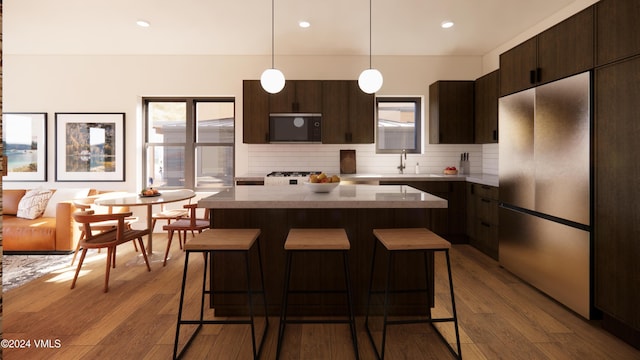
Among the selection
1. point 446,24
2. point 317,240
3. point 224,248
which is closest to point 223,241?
point 224,248

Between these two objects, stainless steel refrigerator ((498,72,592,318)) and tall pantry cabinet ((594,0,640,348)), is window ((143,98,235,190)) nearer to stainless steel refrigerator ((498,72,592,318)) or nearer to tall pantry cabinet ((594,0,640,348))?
stainless steel refrigerator ((498,72,592,318))

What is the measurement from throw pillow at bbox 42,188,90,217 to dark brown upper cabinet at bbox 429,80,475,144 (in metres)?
4.90

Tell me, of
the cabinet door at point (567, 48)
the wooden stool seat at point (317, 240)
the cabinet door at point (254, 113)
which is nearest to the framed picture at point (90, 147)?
the cabinet door at point (254, 113)

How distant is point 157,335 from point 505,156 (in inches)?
134

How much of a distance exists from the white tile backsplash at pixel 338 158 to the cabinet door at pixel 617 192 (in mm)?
2949

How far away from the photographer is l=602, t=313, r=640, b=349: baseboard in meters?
2.24

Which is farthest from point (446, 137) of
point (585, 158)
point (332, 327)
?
point (332, 327)

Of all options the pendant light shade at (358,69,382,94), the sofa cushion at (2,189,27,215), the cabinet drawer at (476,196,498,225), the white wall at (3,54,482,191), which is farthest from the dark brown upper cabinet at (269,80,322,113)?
the sofa cushion at (2,189,27,215)

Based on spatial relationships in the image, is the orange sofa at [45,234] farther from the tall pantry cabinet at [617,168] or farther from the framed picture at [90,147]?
the tall pantry cabinet at [617,168]

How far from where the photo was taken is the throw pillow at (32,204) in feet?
14.5

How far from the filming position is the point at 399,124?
557 centimetres

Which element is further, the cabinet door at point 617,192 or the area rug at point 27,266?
the area rug at point 27,266

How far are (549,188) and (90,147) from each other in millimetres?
5974

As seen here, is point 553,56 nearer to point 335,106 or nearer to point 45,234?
point 335,106
